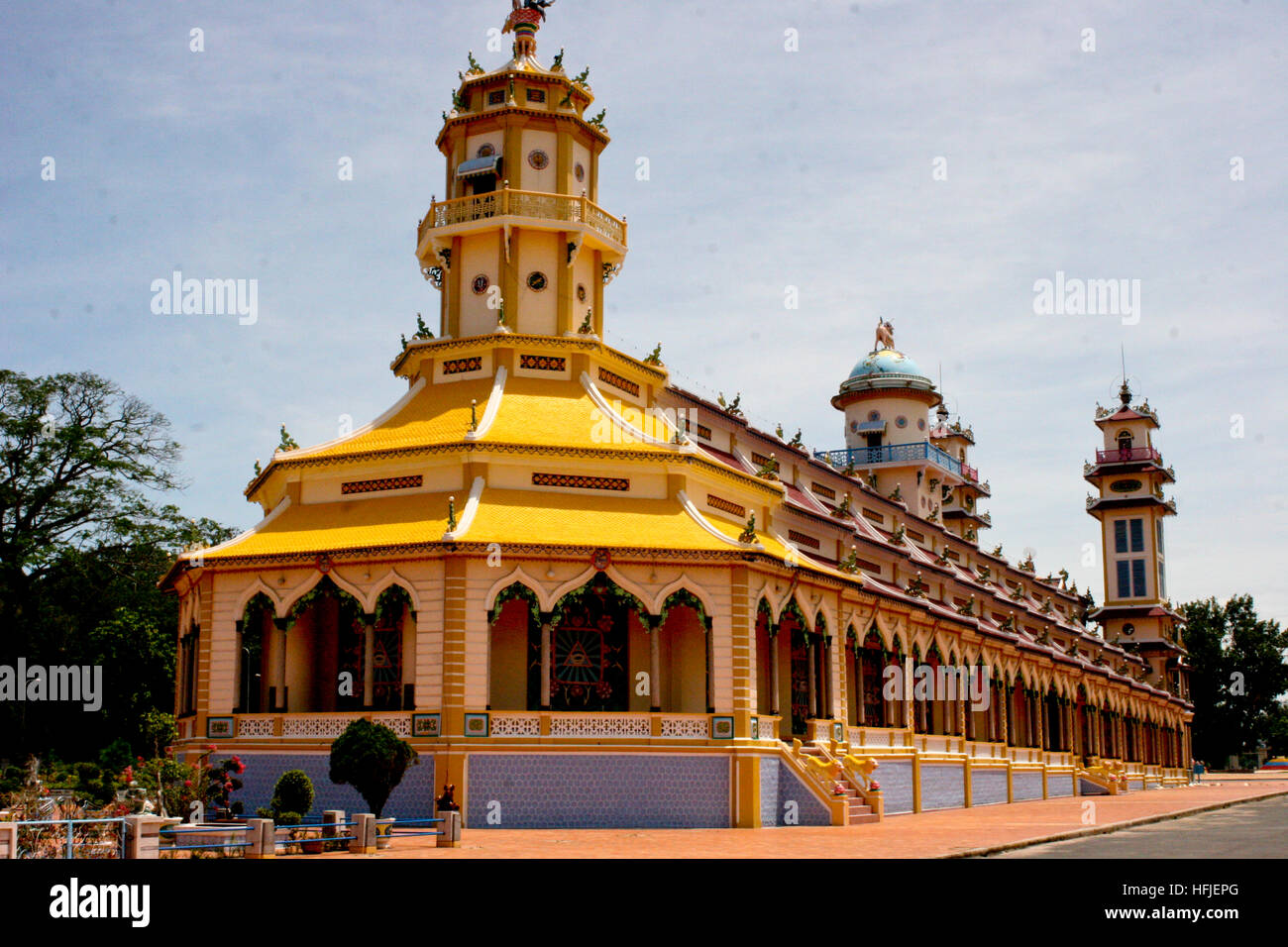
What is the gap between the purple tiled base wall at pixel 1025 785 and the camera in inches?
2167

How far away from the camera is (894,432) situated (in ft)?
239

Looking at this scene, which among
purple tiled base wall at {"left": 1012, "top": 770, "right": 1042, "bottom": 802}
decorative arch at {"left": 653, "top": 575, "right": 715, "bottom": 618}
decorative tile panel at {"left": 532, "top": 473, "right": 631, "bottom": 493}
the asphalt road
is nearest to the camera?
the asphalt road

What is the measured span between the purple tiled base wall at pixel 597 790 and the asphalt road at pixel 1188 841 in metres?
8.85

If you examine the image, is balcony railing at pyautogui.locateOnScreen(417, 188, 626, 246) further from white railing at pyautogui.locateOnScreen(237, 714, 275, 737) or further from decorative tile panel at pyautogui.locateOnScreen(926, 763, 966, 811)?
decorative tile panel at pyautogui.locateOnScreen(926, 763, 966, 811)

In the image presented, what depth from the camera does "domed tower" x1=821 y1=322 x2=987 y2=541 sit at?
236 ft

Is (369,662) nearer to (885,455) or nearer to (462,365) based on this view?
(462,365)

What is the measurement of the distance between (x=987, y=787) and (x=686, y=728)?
21848 millimetres

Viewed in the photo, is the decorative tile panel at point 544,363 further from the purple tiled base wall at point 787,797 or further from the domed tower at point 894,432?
the domed tower at point 894,432

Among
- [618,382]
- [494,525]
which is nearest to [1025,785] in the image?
[618,382]

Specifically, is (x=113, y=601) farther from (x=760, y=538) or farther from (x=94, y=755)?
(x=760, y=538)

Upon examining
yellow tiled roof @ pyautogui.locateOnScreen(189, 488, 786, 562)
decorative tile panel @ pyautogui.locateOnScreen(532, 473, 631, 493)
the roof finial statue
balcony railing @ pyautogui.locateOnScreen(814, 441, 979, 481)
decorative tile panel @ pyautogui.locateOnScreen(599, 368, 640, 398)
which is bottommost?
yellow tiled roof @ pyautogui.locateOnScreen(189, 488, 786, 562)

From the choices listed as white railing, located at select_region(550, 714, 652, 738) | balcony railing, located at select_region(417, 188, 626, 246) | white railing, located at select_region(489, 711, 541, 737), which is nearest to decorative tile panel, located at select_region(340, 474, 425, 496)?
white railing, located at select_region(489, 711, 541, 737)

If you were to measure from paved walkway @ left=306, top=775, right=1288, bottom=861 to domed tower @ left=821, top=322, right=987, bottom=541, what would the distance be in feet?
115

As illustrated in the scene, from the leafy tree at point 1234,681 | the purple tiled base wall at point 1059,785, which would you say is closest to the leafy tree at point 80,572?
the purple tiled base wall at point 1059,785
